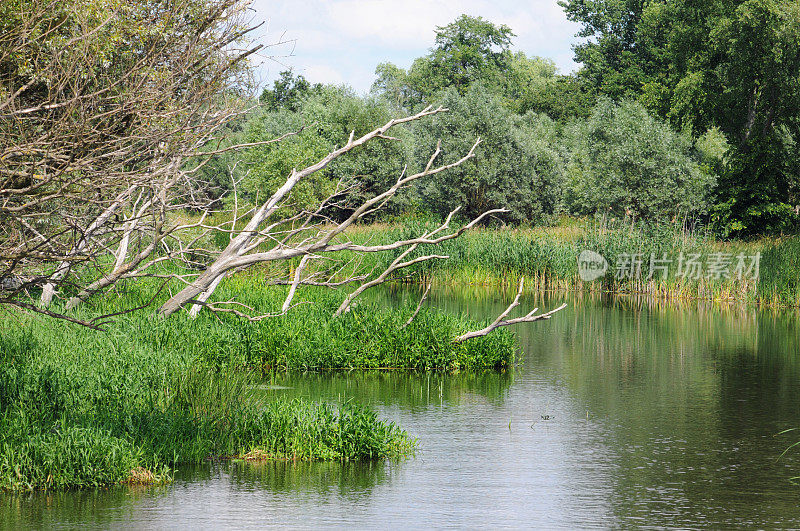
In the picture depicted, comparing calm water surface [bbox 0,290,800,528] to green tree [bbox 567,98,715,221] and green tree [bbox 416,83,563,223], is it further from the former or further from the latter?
green tree [bbox 416,83,563,223]

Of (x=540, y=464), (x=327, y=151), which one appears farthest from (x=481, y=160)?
(x=540, y=464)

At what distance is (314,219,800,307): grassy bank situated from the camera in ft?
97.1

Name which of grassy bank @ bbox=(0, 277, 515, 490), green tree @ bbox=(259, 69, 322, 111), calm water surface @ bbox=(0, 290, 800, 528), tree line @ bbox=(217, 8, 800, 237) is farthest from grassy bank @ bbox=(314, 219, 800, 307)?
green tree @ bbox=(259, 69, 322, 111)

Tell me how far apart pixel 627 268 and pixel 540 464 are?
2124 centimetres

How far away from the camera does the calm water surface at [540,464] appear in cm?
897

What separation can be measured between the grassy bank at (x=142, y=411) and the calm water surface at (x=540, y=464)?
0.95 feet

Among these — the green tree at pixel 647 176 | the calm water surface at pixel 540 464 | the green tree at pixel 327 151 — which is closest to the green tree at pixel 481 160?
the green tree at pixel 327 151

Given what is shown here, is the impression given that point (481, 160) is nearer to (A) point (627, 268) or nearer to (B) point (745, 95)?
(B) point (745, 95)

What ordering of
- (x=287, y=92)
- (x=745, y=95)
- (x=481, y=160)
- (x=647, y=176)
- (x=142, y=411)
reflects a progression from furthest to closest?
(x=287, y=92), (x=481, y=160), (x=647, y=176), (x=745, y=95), (x=142, y=411)

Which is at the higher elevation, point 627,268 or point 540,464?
point 627,268

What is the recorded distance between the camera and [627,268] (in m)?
31.4

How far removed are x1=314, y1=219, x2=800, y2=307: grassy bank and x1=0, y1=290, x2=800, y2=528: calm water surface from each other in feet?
31.5

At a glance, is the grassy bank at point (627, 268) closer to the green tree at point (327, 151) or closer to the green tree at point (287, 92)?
the green tree at point (327, 151)

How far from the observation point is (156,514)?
8.83 metres
